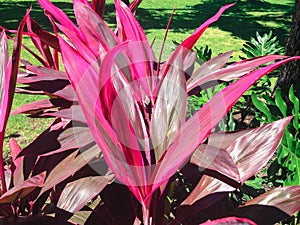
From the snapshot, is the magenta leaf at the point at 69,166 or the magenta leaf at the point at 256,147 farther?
the magenta leaf at the point at 256,147

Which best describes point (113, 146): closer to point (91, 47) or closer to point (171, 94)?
point (171, 94)

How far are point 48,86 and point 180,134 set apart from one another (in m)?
0.55

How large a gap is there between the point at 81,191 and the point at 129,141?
0.68ft

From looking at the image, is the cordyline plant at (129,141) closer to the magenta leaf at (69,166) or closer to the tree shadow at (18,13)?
the magenta leaf at (69,166)

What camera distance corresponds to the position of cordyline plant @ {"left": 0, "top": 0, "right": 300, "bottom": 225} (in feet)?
2.60

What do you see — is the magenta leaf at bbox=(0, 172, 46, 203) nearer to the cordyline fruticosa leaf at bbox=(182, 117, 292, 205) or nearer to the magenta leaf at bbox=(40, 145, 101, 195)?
the magenta leaf at bbox=(40, 145, 101, 195)

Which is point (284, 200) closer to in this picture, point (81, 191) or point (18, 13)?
point (81, 191)

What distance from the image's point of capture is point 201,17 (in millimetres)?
9820

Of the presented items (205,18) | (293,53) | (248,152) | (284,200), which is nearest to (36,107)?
(248,152)

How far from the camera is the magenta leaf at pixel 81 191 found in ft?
→ 3.04

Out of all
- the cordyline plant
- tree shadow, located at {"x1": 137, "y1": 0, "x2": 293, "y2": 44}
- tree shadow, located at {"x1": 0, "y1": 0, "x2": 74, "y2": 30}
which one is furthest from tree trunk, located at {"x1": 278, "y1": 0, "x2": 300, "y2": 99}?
tree shadow, located at {"x1": 0, "y1": 0, "x2": 74, "y2": 30}

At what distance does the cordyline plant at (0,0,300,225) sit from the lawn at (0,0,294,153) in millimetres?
5448

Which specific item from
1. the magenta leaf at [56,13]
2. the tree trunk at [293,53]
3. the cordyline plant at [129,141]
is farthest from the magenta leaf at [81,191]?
the tree trunk at [293,53]

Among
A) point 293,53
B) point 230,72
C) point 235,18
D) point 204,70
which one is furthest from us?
point 235,18
